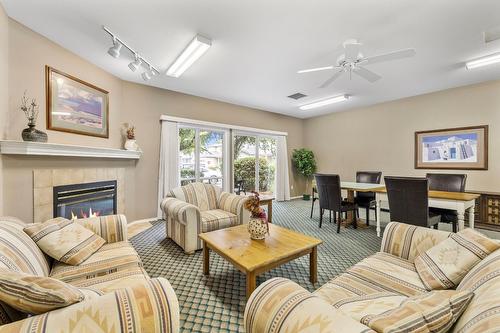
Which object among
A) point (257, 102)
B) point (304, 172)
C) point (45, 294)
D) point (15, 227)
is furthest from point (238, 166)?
point (45, 294)

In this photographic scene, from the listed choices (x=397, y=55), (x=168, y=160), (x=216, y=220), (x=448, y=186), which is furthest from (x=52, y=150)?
(x=448, y=186)

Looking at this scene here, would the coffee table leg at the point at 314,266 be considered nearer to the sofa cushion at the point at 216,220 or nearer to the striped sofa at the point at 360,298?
the striped sofa at the point at 360,298

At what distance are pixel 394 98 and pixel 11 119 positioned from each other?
6526mm

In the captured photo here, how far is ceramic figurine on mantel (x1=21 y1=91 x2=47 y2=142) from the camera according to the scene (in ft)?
7.67

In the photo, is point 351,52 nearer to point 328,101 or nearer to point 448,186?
point 328,101

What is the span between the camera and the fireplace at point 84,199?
282 cm

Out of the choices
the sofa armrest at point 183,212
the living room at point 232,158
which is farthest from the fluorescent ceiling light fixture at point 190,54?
the sofa armrest at point 183,212

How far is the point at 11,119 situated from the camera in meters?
2.36

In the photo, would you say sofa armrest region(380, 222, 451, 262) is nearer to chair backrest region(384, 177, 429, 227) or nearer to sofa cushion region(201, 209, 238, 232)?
chair backrest region(384, 177, 429, 227)

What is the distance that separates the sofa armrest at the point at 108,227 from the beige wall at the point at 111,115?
111cm

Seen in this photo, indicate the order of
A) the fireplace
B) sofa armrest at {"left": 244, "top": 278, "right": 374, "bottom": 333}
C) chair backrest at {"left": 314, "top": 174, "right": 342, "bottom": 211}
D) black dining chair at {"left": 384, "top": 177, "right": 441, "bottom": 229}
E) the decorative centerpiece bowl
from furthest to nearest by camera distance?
chair backrest at {"left": 314, "top": 174, "right": 342, "bottom": 211} < the fireplace < black dining chair at {"left": 384, "top": 177, "right": 441, "bottom": 229} < the decorative centerpiece bowl < sofa armrest at {"left": 244, "top": 278, "right": 374, "bottom": 333}

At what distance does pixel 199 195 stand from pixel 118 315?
265 cm

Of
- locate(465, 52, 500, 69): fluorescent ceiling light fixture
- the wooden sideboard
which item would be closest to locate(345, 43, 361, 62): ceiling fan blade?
locate(465, 52, 500, 69): fluorescent ceiling light fixture

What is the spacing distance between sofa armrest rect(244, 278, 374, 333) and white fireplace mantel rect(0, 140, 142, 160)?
9.17 feet
